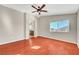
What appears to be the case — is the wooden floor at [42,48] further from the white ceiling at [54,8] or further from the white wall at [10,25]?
the white ceiling at [54,8]

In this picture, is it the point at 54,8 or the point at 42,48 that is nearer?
the point at 54,8

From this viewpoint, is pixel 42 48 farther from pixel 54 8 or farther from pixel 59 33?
pixel 54 8

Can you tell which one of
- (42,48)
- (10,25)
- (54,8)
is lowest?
(42,48)

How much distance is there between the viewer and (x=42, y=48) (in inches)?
55.1

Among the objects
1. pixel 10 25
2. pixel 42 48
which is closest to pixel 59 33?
pixel 42 48

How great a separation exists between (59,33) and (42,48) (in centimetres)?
34

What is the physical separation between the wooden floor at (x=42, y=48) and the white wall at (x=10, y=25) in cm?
9

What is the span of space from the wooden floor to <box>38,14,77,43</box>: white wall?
0.07 meters

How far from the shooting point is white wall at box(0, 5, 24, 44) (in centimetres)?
131

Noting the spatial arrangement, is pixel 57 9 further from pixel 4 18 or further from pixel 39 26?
pixel 4 18

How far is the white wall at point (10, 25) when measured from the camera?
4.31 ft

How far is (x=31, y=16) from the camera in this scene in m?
1.39

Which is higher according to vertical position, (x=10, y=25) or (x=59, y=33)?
(x=10, y=25)

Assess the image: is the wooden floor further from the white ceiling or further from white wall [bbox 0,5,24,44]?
the white ceiling
